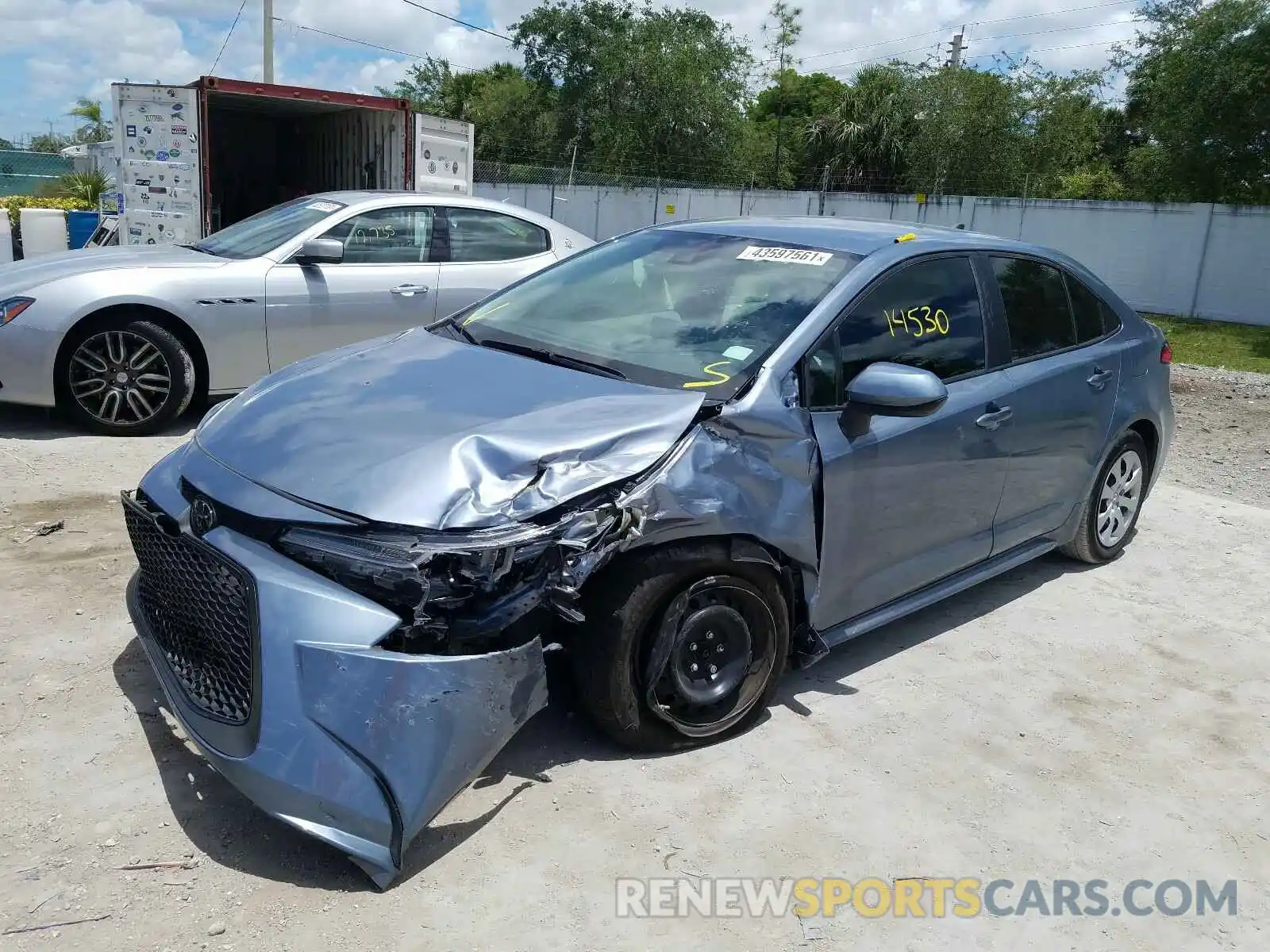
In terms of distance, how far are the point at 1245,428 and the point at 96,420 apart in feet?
30.8

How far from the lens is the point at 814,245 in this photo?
163 inches

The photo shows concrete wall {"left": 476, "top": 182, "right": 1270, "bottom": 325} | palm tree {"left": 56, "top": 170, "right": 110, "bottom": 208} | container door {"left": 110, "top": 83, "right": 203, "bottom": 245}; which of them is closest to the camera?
container door {"left": 110, "top": 83, "right": 203, "bottom": 245}

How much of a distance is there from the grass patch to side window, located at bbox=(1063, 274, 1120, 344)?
34.8 ft

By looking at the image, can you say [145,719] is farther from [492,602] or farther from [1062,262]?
[1062,262]

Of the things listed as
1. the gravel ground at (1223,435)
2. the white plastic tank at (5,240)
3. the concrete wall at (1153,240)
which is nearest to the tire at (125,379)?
the gravel ground at (1223,435)

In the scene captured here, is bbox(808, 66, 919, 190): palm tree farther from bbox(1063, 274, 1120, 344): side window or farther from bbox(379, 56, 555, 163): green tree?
bbox(1063, 274, 1120, 344): side window

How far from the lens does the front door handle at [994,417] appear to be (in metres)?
4.22

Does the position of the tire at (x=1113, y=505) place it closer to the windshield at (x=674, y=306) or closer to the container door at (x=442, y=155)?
the windshield at (x=674, y=306)

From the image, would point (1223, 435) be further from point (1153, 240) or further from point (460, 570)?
point (1153, 240)

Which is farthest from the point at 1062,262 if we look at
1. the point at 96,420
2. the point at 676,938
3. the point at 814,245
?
the point at 96,420

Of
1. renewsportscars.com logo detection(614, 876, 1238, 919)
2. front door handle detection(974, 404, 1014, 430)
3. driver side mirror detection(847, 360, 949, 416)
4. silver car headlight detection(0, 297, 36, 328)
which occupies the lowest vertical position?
renewsportscars.com logo detection(614, 876, 1238, 919)

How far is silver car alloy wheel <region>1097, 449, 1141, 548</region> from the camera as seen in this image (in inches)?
212

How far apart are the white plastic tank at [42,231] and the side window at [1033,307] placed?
14013mm

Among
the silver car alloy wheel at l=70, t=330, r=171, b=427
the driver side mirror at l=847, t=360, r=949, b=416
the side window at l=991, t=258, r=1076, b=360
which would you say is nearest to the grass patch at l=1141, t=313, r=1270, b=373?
the side window at l=991, t=258, r=1076, b=360
